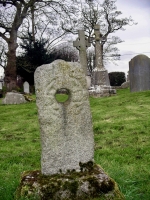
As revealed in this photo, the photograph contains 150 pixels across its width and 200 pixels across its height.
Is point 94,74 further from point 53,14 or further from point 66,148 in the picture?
point 66,148

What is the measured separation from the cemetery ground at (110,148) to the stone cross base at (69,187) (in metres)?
0.23

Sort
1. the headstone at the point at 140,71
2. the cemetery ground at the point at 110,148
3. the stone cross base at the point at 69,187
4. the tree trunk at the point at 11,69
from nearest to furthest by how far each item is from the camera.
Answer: the stone cross base at the point at 69,187, the cemetery ground at the point at 110,148, the headstone at the point at 140,71, the tree trunk at the point at 11,69

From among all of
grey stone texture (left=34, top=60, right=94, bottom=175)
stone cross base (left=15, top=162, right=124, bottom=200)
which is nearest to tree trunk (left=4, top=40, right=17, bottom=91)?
grey stone texture (left=34, top=60, right=94, bottom=175)

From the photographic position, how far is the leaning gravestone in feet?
11.1

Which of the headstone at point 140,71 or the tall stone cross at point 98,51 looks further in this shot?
the tall stone cross at point 98,51

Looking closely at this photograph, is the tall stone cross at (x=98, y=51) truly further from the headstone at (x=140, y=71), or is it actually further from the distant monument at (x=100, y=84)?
the headstone at (x=140, y=71)

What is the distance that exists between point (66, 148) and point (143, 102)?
8.02 metres

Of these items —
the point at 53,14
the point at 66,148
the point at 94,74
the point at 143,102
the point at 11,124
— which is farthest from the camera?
the point at 53,14

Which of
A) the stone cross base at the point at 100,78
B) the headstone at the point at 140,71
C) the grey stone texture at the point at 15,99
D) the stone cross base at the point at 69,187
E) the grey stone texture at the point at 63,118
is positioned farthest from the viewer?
the stone cross base at the point at 100,78

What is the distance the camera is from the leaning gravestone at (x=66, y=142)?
338 centimetres

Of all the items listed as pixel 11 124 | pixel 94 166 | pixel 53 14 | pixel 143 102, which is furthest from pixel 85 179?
pixel 53 14

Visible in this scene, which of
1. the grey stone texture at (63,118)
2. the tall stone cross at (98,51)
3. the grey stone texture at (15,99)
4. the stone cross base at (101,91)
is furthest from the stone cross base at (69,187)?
the tall stone cross at (98,51)

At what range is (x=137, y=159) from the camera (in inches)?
209

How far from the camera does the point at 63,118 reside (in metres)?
3.59
